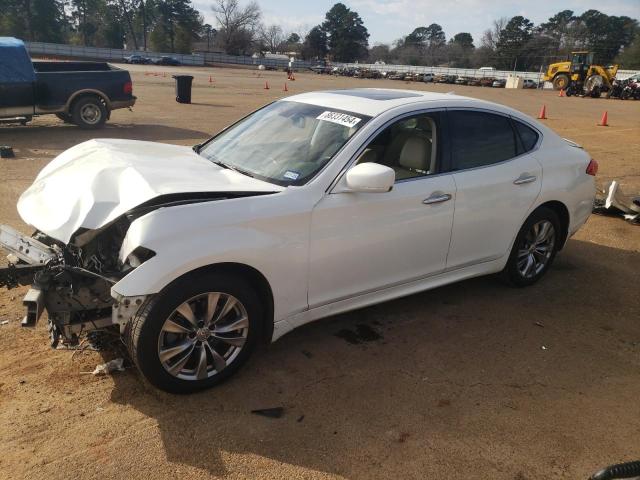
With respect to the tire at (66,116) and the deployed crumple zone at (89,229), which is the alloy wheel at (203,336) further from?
the tire at (66,116)

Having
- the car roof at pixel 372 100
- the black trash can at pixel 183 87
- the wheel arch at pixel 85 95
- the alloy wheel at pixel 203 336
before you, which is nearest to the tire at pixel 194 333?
the alloy wheel at pixel 203 336

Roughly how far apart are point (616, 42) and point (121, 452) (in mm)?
118373

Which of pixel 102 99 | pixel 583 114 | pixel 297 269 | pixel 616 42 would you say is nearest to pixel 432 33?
pixel 616 42

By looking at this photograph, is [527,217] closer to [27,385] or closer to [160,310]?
[160,310]

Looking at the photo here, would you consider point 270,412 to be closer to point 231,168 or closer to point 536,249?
point 231,168

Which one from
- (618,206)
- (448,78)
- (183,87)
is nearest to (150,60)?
(448,78)

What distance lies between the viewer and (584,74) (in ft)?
133

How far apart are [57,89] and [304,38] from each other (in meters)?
116

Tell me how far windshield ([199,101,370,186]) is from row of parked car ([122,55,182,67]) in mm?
65830

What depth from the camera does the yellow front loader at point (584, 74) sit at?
39281mm

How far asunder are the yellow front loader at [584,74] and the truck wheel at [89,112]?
122 ft

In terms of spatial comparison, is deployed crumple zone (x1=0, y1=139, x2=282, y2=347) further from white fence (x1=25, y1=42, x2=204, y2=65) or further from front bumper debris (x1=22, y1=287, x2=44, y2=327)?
white fence (x1=25, y1=42, x2=204, y2=65)

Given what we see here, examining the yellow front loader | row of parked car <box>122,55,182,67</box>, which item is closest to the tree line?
row of parked car <box>122,55,182,67</box>

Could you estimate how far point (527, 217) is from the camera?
471 centimetres
